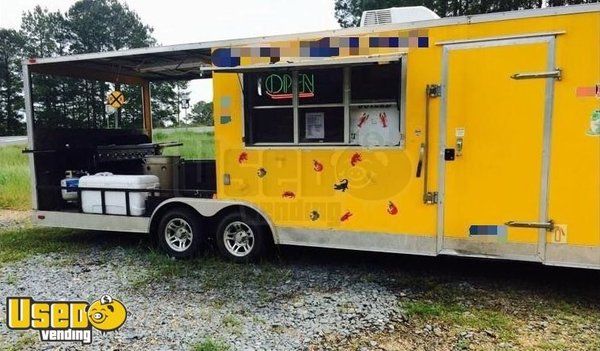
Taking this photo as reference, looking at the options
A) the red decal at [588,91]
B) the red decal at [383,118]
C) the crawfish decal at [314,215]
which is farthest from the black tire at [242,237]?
the red decal at [588,91]

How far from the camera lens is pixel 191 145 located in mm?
8281

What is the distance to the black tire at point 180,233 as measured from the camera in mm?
6047

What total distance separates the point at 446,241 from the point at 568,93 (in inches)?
70.4

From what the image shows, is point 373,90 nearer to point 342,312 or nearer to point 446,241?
point 446,241

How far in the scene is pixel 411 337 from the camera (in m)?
3.89

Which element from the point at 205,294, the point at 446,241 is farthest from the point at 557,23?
the point at 205,294

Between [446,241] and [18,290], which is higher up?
[446,241]

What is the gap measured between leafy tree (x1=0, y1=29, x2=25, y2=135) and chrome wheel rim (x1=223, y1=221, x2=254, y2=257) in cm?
4549

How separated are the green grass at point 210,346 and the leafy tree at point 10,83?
47372 mm

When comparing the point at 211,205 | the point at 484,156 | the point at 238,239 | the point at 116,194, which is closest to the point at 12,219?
the point at 116,194

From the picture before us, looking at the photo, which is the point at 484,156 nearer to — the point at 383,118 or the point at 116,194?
the point at 383,118

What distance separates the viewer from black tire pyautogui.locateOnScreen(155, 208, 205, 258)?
605cm

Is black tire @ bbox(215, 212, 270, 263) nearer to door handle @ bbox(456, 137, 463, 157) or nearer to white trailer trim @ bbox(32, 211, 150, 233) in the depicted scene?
white trailer trim @ bbox(32, 211, 150, 233)

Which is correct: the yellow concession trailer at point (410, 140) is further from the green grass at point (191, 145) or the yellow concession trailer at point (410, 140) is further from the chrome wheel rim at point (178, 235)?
the green grass at point (191, 145)
